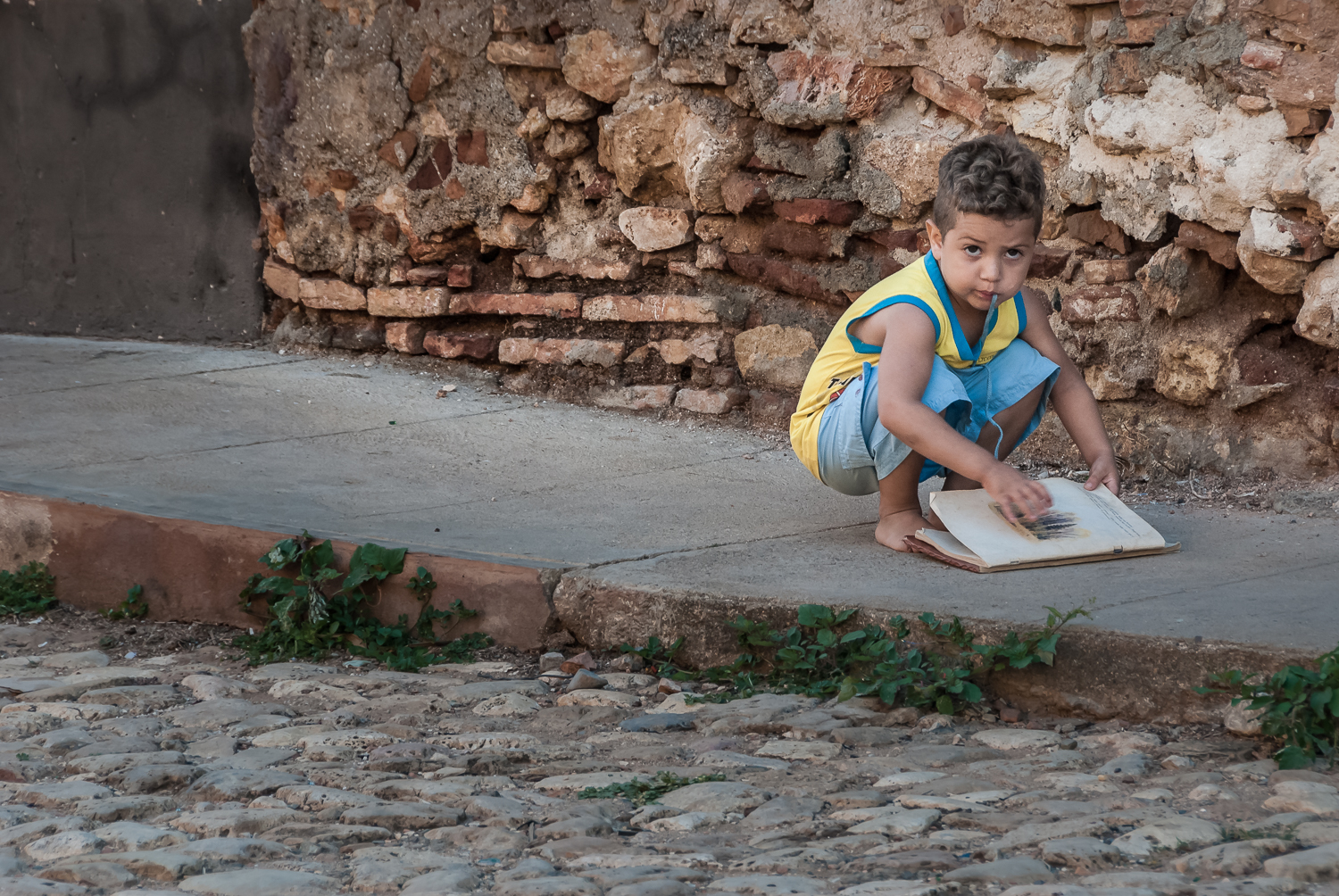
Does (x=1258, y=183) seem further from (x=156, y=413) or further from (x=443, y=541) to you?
(x=156, y=413)

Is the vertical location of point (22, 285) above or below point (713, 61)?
below

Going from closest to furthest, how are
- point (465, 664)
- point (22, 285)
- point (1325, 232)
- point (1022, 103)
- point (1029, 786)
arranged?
point (1029, 786)
point (465, 664)
point (1325, 232)
point (1022, 103)
point (22, 285)

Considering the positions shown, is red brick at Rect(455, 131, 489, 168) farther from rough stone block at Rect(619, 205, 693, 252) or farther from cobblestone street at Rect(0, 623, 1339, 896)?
cobblestone street at Rect(0, 623, 1339, 896)

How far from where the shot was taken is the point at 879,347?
257cm

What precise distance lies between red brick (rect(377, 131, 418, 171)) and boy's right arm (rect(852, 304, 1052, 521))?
2.35m

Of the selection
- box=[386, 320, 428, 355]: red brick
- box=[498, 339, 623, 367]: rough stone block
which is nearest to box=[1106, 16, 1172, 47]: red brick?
box=[498, 339, 623, 367]: rough stone block

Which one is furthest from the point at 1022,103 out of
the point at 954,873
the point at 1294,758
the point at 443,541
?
the point at 954,873

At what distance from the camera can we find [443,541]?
2635 millimetres

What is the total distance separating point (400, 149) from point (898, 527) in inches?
99.9

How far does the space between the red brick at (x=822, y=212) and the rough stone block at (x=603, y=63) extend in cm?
68

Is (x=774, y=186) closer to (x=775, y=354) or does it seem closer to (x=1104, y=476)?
(x=775, y=354)

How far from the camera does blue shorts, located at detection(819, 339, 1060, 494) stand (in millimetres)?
2512

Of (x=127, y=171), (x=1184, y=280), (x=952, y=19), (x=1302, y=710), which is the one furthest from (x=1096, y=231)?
(x=127, y=171)

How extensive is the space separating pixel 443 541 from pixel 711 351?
1.49 meters
